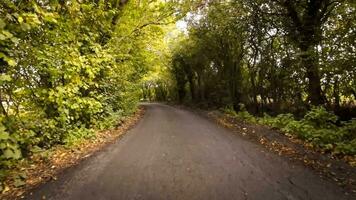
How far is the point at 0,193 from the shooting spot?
521 cm

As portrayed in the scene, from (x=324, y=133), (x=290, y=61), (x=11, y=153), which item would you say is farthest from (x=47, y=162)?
(x=290, y=61)

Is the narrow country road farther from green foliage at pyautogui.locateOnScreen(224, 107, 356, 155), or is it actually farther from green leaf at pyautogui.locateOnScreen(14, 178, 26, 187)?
green foliage at pyautogui.locateOnScreen(224, 107, 356, 155)

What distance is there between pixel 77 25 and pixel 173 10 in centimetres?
791

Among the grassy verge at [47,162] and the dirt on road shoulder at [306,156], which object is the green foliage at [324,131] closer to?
the dirt on road shoulder at [306,156]

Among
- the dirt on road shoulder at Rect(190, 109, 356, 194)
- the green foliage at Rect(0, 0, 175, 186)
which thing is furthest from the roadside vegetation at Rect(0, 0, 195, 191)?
the dirt on road shoulder at Rect(190, 109, 356, 194)

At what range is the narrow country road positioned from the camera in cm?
491

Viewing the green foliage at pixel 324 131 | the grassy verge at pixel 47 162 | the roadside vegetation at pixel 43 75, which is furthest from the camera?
the green foliage at pixel 324 131

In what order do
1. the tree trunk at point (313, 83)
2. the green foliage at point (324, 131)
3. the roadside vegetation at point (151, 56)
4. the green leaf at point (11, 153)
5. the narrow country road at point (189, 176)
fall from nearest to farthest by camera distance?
the green leaf at point (11, 153) < the narrow country road at point (189, 176) < the roadside vegetation at point (151, 56) < the green foliage at point (324, 131) < the tree trunk at point (313, 83)

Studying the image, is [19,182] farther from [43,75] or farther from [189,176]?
[43,75]

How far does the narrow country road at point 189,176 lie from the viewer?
4.91 meters

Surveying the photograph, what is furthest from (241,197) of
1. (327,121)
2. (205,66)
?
(205,66)

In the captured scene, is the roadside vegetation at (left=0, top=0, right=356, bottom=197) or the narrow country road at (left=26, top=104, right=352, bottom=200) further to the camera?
the roadside vegetation at (left=0, top=0, right=356, bottom=197)

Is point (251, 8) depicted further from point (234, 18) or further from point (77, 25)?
point (77, 25)

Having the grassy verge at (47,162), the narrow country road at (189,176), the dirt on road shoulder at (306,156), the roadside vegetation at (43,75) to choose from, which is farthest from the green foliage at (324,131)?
the roadside vegetation at (43,75)
